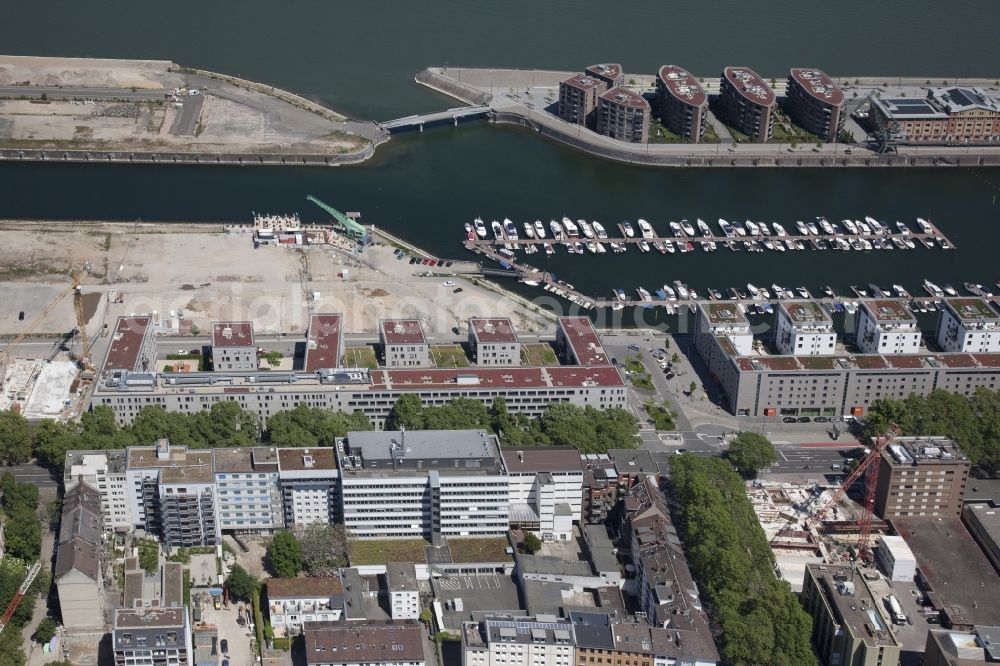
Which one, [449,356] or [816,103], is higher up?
[816,103]

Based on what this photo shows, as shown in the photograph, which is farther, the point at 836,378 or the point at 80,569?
the point at 836,378

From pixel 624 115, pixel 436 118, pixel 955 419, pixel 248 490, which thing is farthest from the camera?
pixel 436 118

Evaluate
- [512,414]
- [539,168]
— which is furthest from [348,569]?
[539,168]

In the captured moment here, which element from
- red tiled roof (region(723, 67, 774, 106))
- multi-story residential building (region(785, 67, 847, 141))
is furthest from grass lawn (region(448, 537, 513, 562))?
multi-story residential building (region(785, 67, 847, 141))

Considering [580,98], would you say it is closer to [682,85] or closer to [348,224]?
[682,85]

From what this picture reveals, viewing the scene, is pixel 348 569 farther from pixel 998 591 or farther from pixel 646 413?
pixel 998 591

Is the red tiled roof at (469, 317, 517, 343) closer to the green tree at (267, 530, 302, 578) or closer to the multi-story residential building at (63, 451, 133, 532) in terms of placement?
the green tree at (267, 530, 302, 578)

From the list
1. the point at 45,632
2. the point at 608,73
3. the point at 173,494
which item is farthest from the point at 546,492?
the point at 608,73
